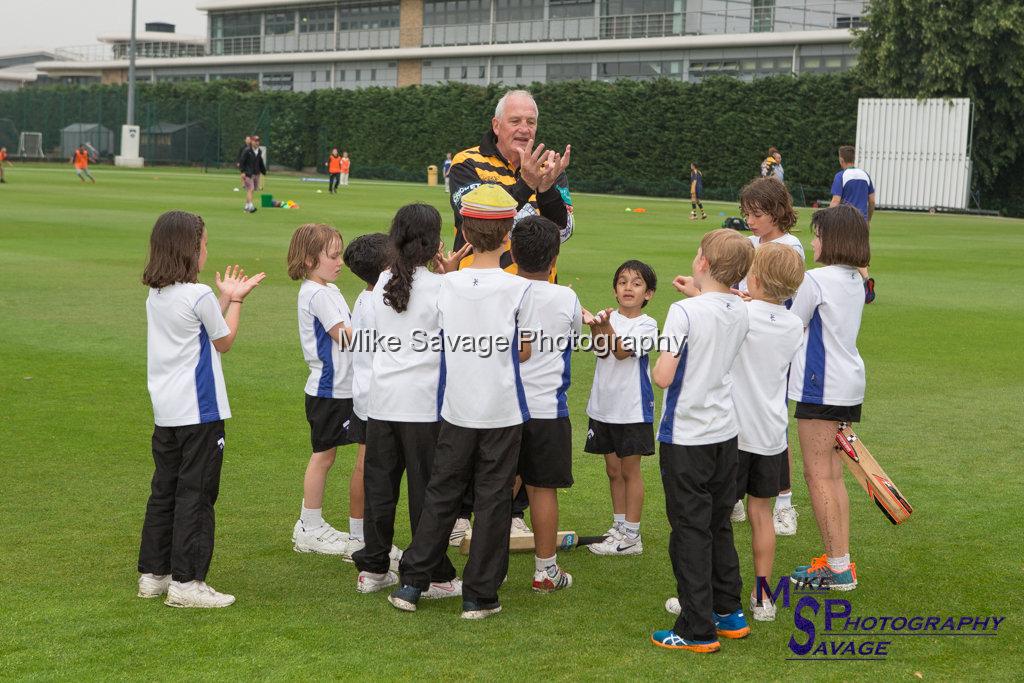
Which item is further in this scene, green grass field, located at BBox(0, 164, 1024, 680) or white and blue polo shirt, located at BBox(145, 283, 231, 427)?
white and blue polo shirt, located at BBox(145, 283, 231, 427)

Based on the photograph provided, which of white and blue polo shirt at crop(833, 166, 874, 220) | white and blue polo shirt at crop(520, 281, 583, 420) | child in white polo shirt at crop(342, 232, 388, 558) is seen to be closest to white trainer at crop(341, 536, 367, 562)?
child in white polo shirt at crop(342, 232, 388, 558)

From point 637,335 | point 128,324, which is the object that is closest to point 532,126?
point 637,335

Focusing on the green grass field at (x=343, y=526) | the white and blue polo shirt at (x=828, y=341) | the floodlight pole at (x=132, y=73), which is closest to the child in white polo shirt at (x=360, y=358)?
the green grass field at (x=343, y=526)

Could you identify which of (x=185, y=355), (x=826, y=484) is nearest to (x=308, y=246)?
(x=185, y=355)

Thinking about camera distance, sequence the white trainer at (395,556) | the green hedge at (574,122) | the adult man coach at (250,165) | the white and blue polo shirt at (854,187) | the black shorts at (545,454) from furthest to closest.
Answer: the green hedge at (574,122) < the adult man coach at (250,165) < the white and blue polo shirt at (854,187) < the white trainer at (395,556) < the black shorts at (545,454)

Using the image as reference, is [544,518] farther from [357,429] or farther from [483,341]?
[357,429]

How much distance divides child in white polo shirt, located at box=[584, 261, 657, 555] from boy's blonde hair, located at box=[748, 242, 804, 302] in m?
0.79

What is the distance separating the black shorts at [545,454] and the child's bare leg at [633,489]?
72cm

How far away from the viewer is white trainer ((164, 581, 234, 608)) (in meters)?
4.99

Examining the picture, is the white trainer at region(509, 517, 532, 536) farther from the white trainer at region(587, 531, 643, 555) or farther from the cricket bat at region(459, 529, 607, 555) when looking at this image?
the white trainer at region(587, 531, 643, 555)

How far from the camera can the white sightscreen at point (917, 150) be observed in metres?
39.3

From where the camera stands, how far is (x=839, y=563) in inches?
215

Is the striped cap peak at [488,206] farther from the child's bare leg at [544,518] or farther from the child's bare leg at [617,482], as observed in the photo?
A: the child's bare leg at [617,482]

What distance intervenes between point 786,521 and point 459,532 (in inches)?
71.8
